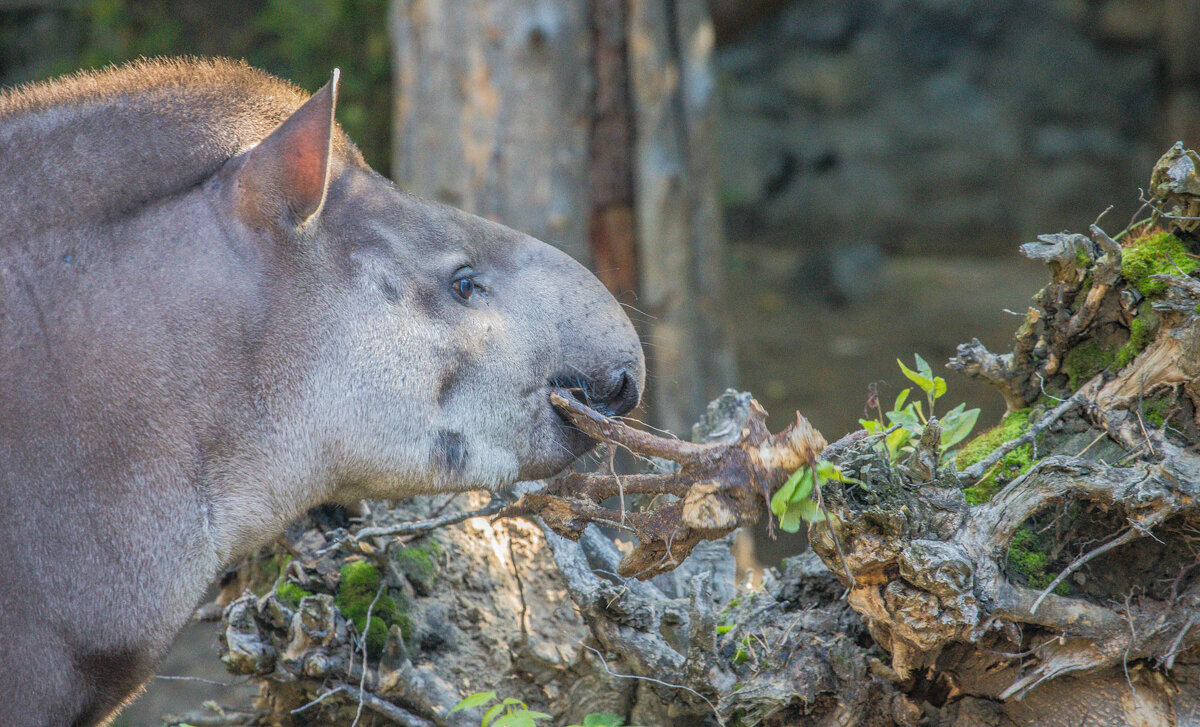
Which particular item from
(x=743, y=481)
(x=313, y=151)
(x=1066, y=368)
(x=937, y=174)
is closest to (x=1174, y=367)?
(x=1066, y=368)

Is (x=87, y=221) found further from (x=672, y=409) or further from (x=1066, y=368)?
(x=672, y=409)

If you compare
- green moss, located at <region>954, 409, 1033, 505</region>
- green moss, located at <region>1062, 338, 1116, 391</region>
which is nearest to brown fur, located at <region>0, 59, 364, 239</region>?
green moss, located at <region>954, 409, 1033, 505</region>

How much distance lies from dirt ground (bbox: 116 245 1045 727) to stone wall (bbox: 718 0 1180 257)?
389mm

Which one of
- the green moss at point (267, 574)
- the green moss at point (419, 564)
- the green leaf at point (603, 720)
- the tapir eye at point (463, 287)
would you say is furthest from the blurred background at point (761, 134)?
the green leaf at point (603, 720)

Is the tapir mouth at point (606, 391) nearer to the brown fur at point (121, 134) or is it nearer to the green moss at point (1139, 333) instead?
the brown fur at point (121, 134)

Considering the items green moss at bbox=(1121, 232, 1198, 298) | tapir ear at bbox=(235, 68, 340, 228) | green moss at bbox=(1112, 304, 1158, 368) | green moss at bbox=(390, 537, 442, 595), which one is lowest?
green moss at bbox=(390, 537, 442, 595)

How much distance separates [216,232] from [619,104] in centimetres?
283

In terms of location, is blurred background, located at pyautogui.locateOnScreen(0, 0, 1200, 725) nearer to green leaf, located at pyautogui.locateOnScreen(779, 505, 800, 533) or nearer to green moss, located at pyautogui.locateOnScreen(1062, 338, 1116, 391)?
green moss, located at pyautogui.locateOnScreen(1062, 338, 1116, 391)

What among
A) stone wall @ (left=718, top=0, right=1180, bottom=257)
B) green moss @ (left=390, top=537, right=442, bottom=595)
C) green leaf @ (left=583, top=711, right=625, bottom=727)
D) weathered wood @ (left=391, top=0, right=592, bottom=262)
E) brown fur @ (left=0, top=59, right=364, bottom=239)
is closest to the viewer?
brown fur @ (left=0, top=59, right=364, bottom=239)

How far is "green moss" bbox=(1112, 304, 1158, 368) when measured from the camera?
1.99 m

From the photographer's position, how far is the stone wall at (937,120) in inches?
369

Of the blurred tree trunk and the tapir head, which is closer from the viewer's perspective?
the tapir head

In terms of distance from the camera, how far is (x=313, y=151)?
6.26 ft

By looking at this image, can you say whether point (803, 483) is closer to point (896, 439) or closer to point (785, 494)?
point (785, 494)
